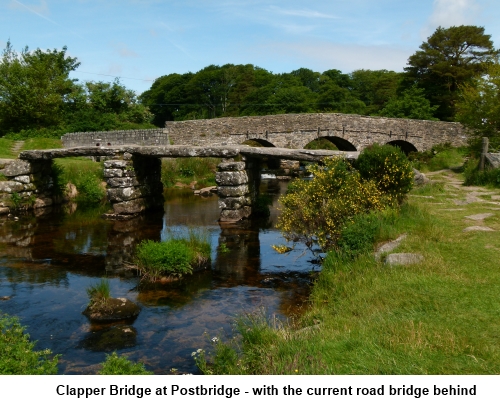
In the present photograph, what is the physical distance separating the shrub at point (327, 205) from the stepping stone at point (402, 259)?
161cm

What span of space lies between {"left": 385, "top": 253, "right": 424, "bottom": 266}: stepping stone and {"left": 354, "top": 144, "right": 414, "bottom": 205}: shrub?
9.98 ft

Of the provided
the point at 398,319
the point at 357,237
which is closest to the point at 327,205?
the point at 357,237

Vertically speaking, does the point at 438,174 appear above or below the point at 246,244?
above

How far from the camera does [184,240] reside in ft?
35.6

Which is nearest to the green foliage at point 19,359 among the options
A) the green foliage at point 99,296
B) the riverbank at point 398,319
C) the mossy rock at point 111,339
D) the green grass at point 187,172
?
the mossy rock at point 111,339

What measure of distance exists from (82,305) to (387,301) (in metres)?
5.15

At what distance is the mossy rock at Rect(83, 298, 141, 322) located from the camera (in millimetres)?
7613

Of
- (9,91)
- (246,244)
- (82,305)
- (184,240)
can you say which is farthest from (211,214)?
(9,91)

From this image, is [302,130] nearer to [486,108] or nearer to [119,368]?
[486,108]

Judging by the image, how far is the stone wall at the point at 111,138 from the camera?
27.2 metres

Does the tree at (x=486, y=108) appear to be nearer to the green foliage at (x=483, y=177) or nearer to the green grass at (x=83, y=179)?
the green foliage at (x=483, y=177)

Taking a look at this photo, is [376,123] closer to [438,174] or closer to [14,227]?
[438,174]
